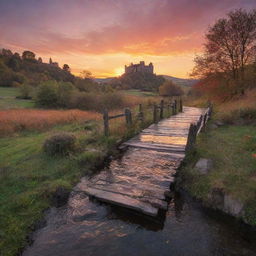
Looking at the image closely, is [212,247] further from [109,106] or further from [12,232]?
[109,106]

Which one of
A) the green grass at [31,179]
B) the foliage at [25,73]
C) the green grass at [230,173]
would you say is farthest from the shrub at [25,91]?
the green grass at [230,173]

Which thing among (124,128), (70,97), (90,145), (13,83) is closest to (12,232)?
(90,145)

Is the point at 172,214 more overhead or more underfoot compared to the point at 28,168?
more underfoot

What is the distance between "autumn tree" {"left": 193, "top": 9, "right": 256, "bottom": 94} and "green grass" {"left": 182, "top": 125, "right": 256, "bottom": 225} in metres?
14.5

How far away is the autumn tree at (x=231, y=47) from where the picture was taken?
17.1 metres

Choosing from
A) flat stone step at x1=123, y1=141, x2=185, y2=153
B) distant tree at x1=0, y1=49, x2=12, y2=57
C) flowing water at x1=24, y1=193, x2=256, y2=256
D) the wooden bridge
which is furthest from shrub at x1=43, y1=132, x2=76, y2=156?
distant tree at x1=0, y1=49, x2=12, y2=57

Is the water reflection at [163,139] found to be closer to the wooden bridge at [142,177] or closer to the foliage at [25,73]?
the wooden bridge at [142,177]

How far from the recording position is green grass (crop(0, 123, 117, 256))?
12.1ft

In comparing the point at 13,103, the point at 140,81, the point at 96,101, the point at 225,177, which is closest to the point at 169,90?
the point at 96,101

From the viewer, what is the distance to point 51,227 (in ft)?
12.7

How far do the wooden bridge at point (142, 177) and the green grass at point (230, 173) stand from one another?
0.71 metres

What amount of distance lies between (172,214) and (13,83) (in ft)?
225

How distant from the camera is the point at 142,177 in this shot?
562 centimetres

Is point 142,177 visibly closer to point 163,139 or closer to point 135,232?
point 135,232
